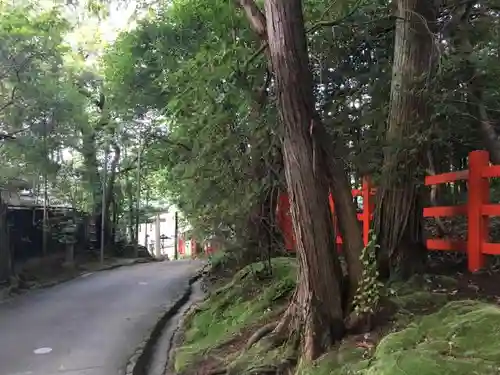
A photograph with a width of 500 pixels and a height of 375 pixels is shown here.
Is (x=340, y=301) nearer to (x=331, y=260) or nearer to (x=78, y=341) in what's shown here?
(x=331, y=260)

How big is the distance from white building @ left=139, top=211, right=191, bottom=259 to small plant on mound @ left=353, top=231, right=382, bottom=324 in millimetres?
24350

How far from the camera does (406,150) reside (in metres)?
6.20

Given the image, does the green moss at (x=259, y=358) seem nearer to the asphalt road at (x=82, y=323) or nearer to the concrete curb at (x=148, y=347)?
the concrete curb at (x=148, y=347)

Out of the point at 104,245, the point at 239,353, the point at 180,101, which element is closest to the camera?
the point at 239,353

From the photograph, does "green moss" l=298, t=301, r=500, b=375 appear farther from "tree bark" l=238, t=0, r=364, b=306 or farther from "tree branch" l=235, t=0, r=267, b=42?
"tree branch" l=235, t=0, r=267, b=42

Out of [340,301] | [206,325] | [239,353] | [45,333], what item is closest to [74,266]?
[45,333]

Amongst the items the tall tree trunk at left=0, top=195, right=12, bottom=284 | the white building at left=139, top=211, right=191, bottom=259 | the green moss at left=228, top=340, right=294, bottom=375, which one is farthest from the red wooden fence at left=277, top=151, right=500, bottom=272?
the white building at left=139, top=211, right=191, bottom=259

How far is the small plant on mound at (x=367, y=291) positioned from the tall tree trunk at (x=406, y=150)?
107cm

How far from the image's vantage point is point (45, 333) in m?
9.70

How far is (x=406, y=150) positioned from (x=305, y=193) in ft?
4.82

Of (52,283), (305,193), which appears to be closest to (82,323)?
(52,283)

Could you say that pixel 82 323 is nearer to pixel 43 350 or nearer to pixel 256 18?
pixel 43 350

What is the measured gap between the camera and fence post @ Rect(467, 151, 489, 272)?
20.7 feet

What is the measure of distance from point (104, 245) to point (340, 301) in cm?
1852
